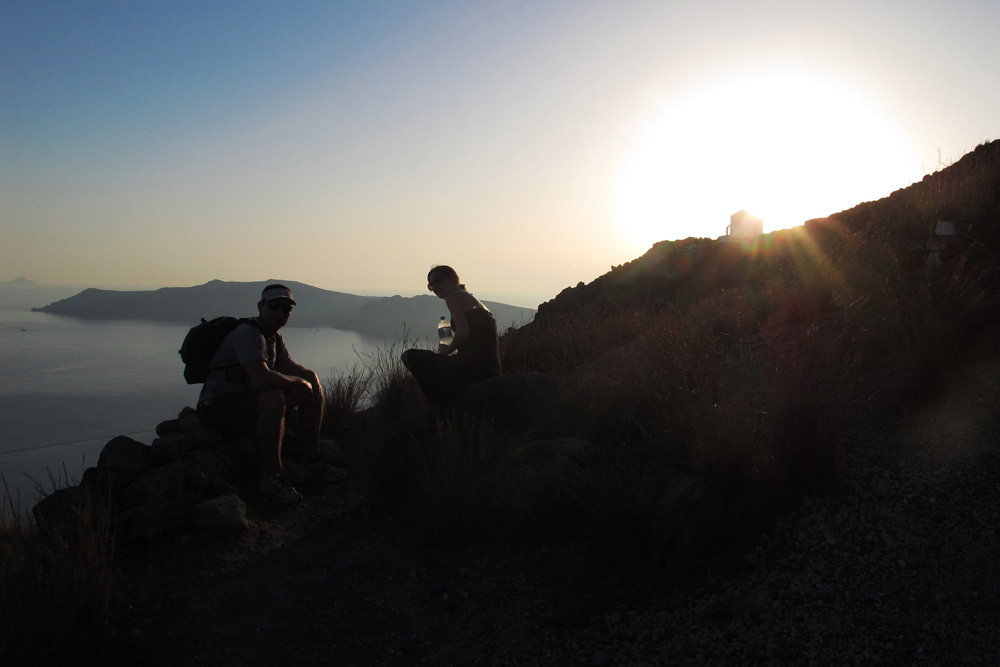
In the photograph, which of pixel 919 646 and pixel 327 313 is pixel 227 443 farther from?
pixel 327 313

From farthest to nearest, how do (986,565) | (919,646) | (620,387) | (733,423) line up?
1. (620,387)
2. (733,423)
3. (986,565)
4. (919,646)

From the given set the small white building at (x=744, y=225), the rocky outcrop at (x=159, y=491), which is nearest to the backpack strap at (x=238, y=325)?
the rocky outcrop at (x=159, y=491)

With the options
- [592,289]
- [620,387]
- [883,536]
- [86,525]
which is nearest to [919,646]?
[883,536]

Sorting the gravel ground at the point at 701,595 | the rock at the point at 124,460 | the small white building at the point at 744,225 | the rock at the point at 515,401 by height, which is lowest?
the gravel ground at the point at 701,595

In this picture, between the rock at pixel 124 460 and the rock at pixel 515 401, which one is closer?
the rock at pixel 124 460

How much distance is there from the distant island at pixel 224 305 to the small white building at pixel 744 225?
10.2 meters

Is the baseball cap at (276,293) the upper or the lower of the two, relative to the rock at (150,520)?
upper

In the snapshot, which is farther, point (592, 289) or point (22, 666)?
point (592, 289)

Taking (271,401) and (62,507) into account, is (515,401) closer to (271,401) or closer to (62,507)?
(271,401)

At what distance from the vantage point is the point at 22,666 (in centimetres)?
227

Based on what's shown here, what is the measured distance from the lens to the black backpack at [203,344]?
4.38m

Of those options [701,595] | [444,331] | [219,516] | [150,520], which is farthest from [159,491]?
[701,595]

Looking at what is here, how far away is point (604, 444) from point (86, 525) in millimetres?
3047

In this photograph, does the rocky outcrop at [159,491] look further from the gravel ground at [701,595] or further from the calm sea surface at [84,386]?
the calm sea surface at [84,386]
